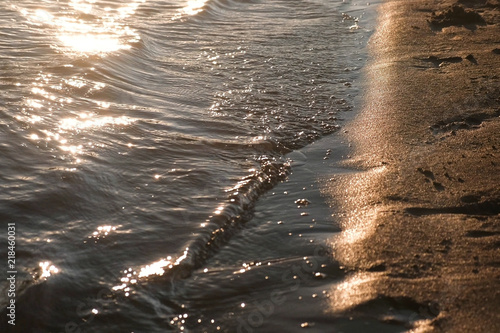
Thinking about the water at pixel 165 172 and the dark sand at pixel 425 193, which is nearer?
the dark sand at pixel 425 193

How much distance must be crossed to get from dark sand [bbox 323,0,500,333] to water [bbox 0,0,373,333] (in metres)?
0.23

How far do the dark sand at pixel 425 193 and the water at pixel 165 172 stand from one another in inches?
9.1

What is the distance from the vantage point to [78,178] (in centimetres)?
454

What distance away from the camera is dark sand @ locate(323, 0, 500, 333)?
3.08m

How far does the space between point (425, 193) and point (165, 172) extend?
191 cm

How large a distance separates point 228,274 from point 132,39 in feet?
18.1

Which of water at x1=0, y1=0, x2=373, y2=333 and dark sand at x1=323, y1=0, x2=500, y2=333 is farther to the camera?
water at x1=0, y1=0, x2=373, y2=333

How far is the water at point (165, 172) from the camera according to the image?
329 centimetres

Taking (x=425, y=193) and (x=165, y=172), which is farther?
(x=165, y=172)

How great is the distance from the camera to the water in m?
3.29

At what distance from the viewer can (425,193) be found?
414cm

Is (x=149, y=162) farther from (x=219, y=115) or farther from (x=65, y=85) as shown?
(x=65, y=85)

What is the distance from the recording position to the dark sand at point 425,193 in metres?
3.08

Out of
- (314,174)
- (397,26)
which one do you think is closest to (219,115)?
(314,174)
